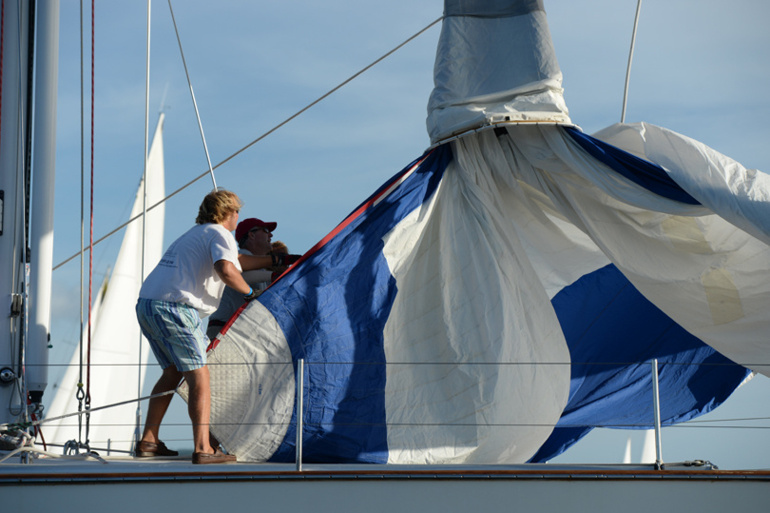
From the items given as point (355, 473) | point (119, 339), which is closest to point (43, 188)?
point (355, 473)

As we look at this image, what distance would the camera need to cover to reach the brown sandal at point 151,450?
4031 mm

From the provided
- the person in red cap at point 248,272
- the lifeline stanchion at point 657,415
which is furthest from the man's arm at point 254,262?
the lifeline stanchion at point 657,415

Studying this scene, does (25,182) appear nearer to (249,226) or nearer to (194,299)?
(249,226)

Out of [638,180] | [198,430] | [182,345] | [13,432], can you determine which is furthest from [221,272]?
[638,180]

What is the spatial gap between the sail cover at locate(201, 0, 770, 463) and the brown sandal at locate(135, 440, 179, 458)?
288 mm

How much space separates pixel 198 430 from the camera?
148 inches

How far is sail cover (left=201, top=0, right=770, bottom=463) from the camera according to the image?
161 inches

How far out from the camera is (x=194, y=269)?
3.83 meters

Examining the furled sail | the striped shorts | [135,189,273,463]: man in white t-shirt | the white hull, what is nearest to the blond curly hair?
[135,189,273,463]: man in white t-shirt

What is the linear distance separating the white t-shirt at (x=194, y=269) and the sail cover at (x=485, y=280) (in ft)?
1.07

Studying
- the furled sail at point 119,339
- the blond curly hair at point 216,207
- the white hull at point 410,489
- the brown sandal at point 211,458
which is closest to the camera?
the white hull at point 410,489

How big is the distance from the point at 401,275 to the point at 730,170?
1598 mm

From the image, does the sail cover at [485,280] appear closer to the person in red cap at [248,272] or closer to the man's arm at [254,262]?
the man's arm at [254,262]

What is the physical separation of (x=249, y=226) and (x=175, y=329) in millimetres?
1034
